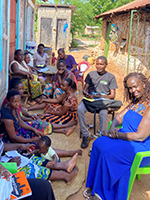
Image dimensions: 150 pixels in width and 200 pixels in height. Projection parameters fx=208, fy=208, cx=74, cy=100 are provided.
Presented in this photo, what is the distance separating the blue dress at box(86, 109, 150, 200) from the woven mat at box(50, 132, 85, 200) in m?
0.30

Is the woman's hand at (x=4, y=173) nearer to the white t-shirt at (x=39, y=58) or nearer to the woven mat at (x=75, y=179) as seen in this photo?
the woven mat at (x=75, y=179)

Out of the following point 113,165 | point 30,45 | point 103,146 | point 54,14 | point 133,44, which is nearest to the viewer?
point 113,165

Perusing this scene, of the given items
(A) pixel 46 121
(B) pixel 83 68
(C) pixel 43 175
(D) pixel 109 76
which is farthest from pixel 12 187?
(B) pixel 83 68

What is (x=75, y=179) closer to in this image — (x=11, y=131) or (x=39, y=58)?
(x=11, y=131)

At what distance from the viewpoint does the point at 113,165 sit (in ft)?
7.91

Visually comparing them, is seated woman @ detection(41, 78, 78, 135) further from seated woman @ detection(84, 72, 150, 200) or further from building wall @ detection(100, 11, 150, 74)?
building wall @ detection(100, 11, 150, 74)

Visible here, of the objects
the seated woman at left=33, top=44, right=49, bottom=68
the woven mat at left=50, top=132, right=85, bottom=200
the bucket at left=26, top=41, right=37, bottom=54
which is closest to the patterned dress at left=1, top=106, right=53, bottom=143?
the woven mat at left=50, top=132, right=85, bottom=200

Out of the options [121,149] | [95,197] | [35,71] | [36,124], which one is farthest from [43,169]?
[35,71]

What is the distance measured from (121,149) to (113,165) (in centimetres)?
21

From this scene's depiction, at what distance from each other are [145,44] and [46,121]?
17.6 ft

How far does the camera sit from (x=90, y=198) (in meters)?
2.56

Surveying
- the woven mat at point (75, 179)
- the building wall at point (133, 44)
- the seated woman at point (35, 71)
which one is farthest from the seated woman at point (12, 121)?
the building wall at point (133, 44)

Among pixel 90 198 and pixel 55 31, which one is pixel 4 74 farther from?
pixel 55 31

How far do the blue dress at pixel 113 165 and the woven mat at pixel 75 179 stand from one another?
0.30 m
